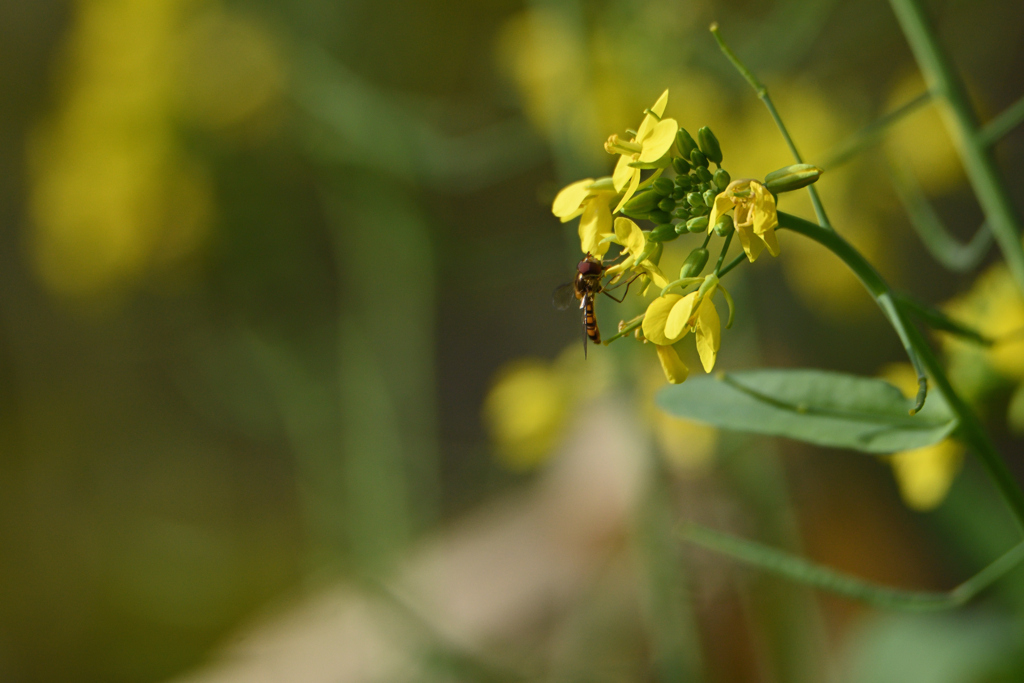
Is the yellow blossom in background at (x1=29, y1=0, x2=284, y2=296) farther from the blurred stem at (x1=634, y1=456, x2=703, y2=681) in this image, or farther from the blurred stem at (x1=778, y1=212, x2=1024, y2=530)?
the blurred stem at (x1=778, y1=212, x2=1024, y2=530)

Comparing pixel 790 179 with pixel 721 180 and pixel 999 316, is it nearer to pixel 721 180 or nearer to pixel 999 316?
pixel 721 180

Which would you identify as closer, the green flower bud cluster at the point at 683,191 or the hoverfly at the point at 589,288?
the green flower bud cluster at the point at 683,191

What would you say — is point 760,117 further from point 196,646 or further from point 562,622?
point 196,646

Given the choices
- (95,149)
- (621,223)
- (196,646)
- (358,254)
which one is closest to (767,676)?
(621,223)

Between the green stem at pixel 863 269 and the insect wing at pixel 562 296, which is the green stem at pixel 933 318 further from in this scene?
the insect wing at pixel 562 296

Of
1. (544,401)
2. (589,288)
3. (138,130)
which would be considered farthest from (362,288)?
(589,288)

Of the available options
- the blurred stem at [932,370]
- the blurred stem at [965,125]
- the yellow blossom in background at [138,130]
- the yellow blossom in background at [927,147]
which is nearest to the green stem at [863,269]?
the blurred stem at [932,370]
